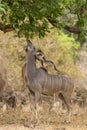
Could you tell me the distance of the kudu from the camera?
11.9 m

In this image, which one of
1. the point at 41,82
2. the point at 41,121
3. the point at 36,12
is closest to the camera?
the point at 36,12

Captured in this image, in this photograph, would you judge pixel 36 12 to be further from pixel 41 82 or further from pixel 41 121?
pixel 41 121

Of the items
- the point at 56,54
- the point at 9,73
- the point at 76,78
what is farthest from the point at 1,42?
the point at 76,78

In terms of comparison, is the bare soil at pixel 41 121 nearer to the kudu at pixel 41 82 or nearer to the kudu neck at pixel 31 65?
the kudu at pixel 41 82

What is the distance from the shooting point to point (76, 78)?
65.6 ft

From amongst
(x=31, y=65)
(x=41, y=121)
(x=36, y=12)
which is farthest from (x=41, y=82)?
(x=36, y=12)

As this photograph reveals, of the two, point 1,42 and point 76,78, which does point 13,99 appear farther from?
point 76,78

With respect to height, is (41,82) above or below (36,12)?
below

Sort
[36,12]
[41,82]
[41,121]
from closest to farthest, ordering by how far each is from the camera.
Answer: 1. [36,12]
2. [41,82]
3. [41,121]

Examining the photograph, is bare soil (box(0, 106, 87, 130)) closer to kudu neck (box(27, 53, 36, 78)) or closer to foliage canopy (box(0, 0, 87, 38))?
kudu neck (box(27, 53, 36, 78))

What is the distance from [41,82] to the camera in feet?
39.5

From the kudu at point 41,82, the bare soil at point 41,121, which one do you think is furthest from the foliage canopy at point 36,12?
the bare soil at point 41,121

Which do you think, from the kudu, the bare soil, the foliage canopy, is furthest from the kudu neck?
the bare soil

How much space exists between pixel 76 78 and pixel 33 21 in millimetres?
8854
